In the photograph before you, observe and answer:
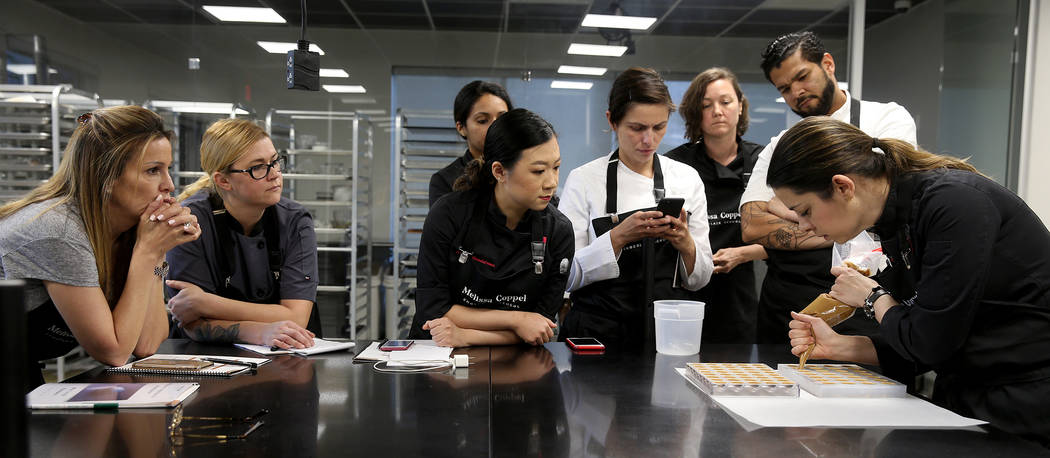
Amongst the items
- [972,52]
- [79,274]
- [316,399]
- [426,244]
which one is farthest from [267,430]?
[972,52]

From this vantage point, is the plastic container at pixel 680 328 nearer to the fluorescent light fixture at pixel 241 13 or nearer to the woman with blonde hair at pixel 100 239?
the woman with blonde hair at pixel 100 239

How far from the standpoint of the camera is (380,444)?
3.83 ft

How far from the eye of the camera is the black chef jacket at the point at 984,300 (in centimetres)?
136

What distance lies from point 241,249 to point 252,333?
409 millimetres

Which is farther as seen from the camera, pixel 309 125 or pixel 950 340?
pixel 309 125

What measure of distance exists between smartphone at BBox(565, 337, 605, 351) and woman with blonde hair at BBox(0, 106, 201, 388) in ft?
3.78

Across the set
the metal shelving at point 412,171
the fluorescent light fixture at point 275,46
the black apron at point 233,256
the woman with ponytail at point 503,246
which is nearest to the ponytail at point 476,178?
the woman with ponytail at point 503,246

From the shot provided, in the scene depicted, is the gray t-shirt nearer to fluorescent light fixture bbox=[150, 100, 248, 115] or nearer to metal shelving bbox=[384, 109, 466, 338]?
metal shelving bbox=[384, 109, 466, 338]

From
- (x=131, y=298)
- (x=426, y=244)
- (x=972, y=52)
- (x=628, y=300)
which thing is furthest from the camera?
(x=972, y=52)

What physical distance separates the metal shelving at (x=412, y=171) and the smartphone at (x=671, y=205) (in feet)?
9.83

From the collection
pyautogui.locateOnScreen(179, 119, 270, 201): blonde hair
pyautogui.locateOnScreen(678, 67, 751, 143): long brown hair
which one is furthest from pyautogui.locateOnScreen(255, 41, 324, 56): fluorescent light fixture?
pyautogui.locateOnScreen(678, 67, 751, 143): long brown hair

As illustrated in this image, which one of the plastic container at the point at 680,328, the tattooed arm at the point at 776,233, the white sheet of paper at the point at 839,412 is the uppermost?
the tattooed arm at the point at 776,233

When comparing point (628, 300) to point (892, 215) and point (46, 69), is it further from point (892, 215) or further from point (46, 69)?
point (46, 69)

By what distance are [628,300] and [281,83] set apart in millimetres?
3787
